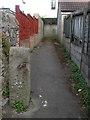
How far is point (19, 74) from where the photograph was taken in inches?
159

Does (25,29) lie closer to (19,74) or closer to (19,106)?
(19,74)

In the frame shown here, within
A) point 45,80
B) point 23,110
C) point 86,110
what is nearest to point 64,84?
point 45,80

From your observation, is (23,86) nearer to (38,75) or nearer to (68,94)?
(68,94)

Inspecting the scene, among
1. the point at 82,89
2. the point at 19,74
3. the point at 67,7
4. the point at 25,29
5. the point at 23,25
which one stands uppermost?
the point at 67,7

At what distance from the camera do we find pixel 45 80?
6129 millimetres

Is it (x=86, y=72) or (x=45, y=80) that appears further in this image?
(x=45, y=80)

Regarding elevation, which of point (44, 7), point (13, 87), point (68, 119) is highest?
point (44, 7)

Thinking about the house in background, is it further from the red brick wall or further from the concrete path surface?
the concrete path surface

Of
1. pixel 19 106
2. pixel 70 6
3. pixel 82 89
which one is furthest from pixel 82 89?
pixel 70 6

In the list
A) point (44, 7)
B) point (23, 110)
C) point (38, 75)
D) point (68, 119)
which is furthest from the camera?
point (44, 7)

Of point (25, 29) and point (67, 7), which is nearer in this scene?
point (25, 29)

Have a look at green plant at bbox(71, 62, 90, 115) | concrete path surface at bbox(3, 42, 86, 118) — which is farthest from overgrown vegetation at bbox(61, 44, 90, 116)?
concrete path surface at bbox(3, 42, 86, 118)

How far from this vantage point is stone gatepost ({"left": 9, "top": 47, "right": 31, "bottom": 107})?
4008 mm

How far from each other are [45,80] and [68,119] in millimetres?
2500
